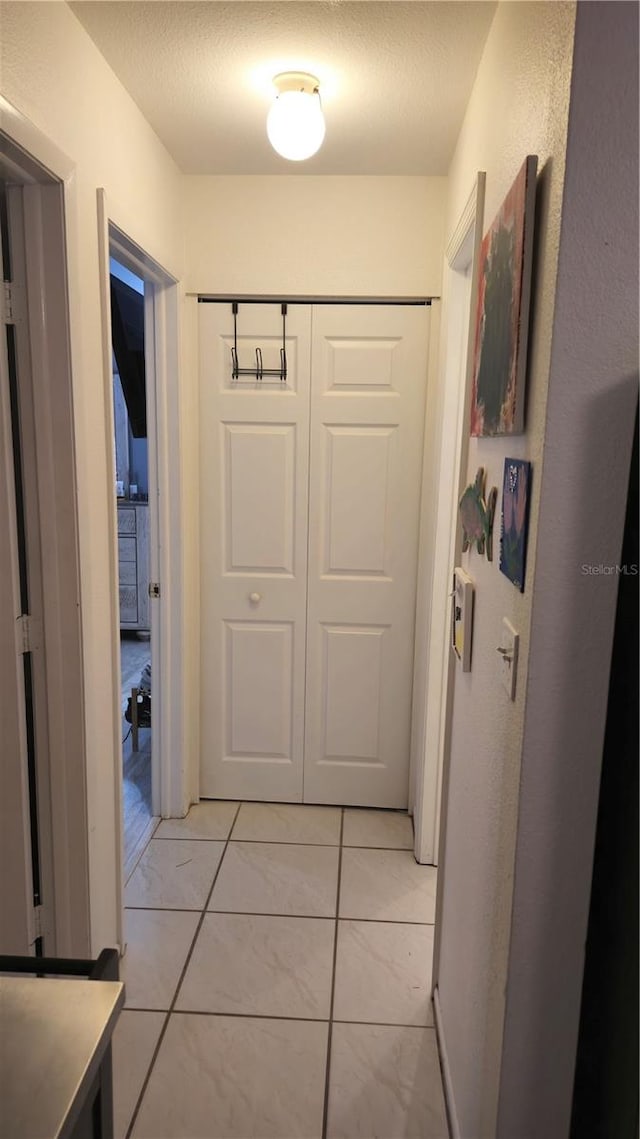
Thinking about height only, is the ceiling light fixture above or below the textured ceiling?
below

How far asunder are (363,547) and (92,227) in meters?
1.49

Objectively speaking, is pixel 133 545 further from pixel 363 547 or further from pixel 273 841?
pixel 273 841

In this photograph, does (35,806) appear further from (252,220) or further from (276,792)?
(252,220)

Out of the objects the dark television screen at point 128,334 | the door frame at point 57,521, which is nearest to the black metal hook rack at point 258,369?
the door frame at point 57,521

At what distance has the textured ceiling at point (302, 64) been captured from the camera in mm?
1555

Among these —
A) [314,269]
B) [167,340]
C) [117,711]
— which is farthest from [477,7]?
[117,711]

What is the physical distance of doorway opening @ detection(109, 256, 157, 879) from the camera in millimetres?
2920

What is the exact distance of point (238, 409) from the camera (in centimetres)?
270

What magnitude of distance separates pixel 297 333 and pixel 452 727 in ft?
5.26

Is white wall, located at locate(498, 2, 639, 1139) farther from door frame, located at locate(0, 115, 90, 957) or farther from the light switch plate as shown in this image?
door frame, located at locate(0, 115, 90, 957)

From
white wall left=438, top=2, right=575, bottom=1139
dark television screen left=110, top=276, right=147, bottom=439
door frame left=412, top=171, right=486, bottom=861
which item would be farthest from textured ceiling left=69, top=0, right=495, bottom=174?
dark television screen left=110, top=276, right=147, bottom=439

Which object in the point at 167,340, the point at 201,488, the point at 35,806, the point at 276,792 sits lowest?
the point at 276,792

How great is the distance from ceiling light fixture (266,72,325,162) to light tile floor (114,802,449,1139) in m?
2.27

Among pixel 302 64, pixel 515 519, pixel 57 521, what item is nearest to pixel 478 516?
pixel 515 519
